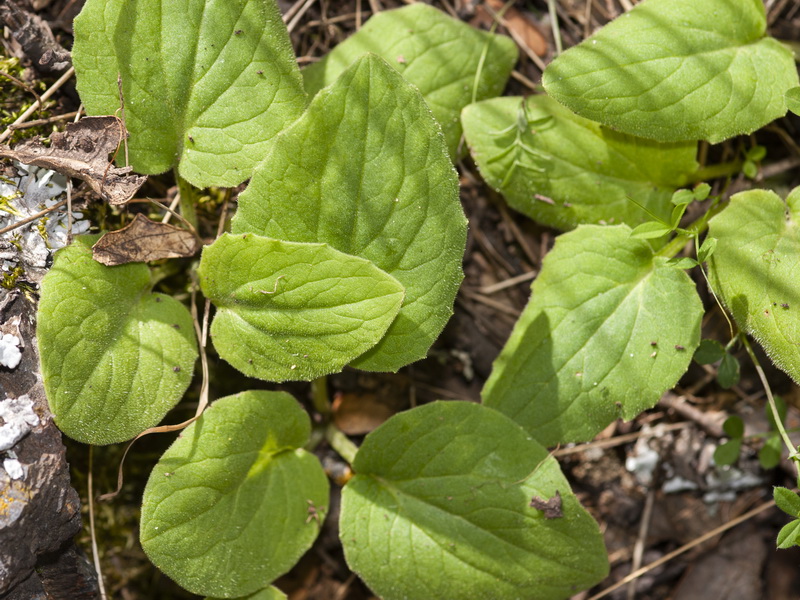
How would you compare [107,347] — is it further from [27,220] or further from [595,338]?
[595,338]

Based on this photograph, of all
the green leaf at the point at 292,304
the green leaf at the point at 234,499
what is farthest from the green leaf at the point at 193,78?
the green leaf at the point at 234,499

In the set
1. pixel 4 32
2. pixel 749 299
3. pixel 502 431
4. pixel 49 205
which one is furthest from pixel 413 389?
pixel 4 32

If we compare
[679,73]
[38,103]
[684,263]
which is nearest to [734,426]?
[684,263]

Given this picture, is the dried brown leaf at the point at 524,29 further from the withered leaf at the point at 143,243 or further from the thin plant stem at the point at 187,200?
the withered leaf at the point at 143,243

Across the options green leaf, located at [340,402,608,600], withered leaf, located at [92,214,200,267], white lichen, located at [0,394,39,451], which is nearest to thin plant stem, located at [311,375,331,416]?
green leaf, located at [340,402,608,600]

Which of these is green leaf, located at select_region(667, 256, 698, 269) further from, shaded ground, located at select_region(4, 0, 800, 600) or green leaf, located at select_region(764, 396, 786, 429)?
green leaf, located at select_region(764, 396, 786, 429)

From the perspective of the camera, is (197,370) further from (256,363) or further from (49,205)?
(49,205)
